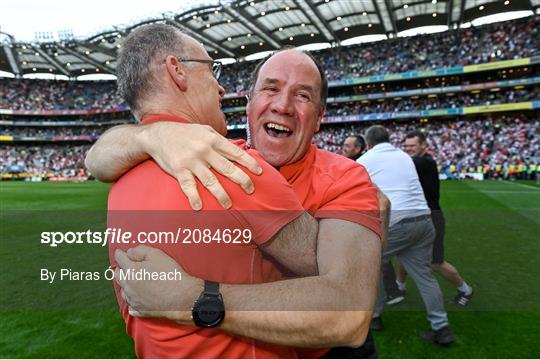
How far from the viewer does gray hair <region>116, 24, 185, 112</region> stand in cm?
166

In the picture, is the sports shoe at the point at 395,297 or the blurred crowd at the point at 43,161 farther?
the blurred crowd at the point at 43,161

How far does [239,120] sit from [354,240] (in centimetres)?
6035

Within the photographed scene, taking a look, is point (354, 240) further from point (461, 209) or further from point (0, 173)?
point (0, 173)

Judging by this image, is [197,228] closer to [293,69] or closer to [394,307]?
[293,69]

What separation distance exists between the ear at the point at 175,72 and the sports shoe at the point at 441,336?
4.18 m

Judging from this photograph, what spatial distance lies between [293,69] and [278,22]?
45639 mm

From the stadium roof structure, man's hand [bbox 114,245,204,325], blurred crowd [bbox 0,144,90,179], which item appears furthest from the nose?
blurred crowd [bbox 0,144,90,179]

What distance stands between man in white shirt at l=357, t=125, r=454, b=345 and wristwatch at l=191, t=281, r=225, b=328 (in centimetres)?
385

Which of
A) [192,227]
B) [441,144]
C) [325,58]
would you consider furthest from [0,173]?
[192,227]

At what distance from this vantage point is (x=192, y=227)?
133cm

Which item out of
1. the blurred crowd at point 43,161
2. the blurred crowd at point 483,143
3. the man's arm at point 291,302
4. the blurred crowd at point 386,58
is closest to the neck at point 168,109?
the man's arm at point 291,302

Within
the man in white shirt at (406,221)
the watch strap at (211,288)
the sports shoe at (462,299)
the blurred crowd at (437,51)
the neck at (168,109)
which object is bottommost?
the sports shoe at (462,299)

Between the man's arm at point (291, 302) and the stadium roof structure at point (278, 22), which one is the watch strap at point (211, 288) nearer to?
the man's arm at point (291, 302)

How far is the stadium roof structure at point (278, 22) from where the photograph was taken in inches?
1587
